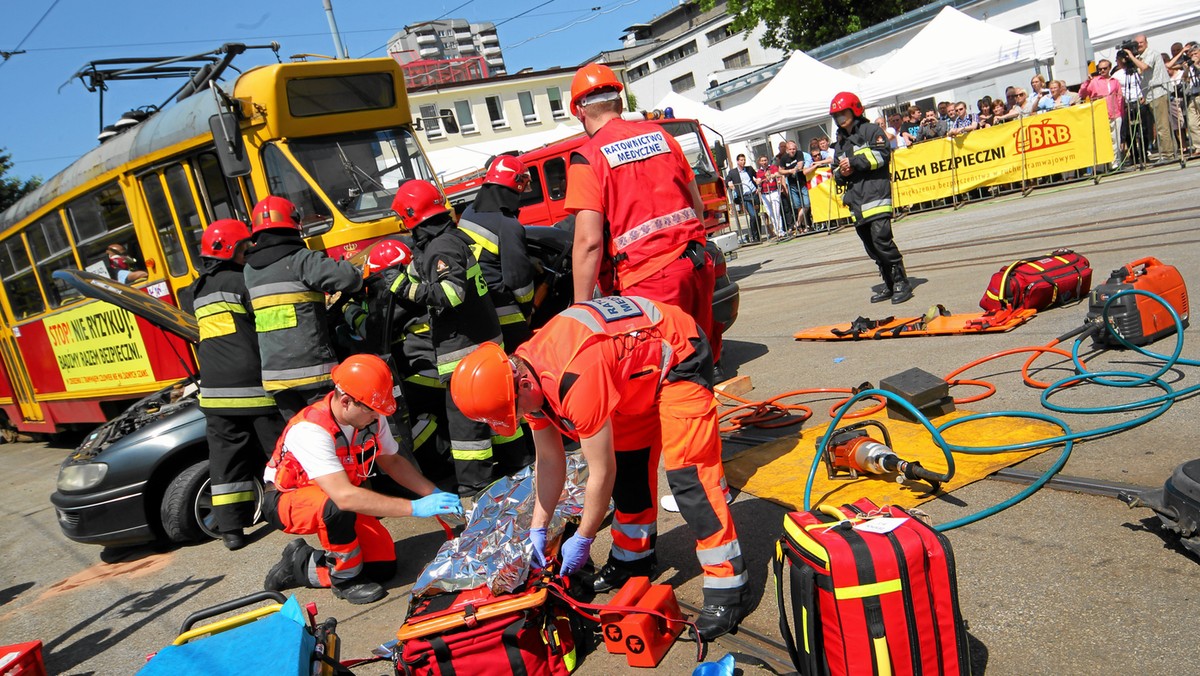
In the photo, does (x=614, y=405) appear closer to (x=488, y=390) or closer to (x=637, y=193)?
(x=488, y=390)

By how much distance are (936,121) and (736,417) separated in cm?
1238

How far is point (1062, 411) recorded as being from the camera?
407cm

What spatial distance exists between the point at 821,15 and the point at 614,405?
3754cm

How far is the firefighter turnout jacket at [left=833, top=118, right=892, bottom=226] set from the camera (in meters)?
7.29

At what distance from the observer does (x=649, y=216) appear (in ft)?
13.6

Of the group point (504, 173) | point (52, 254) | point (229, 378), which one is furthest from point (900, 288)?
point (52, 254)

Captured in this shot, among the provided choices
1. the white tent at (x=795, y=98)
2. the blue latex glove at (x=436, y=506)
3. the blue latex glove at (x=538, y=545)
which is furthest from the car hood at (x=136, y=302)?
the white tent at (x=795, y=98)

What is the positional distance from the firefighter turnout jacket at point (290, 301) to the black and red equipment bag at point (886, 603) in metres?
3.46

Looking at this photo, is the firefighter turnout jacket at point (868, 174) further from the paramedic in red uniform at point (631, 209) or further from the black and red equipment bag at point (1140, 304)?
the paramedic in red uniform at point (631, 209)

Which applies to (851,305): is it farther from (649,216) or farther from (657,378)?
(657,378)

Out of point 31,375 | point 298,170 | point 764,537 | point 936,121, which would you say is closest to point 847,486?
point 764,537

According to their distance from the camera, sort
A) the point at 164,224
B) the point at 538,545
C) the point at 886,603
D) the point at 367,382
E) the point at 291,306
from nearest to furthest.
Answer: the point at 886,603 → the point at 538,545 → the point at 367,382 → the point at 291,306 → the point at 164,224

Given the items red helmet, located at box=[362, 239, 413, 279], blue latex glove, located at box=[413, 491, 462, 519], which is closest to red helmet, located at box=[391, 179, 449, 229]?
red helmet, located at box=[362, 239, 413, 279]

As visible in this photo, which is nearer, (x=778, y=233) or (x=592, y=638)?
(x=592, y=638)
